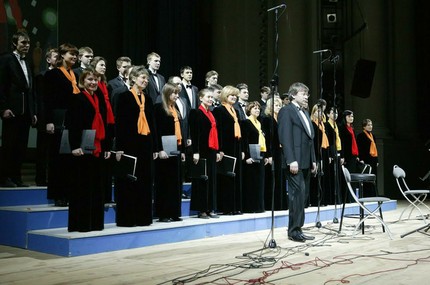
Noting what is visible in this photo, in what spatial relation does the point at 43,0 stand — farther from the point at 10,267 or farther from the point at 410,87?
the point at 410,87

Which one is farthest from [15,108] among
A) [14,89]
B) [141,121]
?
A: [141,121]

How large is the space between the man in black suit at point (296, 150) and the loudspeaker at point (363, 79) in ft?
19.9

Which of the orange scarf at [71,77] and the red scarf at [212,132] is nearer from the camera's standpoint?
the orange scarf at [71,77]

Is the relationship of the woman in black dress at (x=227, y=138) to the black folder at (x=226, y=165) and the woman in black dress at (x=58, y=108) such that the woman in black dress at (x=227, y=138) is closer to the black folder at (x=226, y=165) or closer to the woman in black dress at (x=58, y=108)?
the black folder at (x=226, y=165)

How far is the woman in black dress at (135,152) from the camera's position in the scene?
17.2 ft

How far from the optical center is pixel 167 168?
5723 mm

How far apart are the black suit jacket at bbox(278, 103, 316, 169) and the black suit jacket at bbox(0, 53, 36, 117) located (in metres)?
2.72

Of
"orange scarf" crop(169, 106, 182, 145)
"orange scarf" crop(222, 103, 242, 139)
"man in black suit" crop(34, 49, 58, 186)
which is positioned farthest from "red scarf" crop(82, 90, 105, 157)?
"orange scarf" crop(222, 103, 242, 139)

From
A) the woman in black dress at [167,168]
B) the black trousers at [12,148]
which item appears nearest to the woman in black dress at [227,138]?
the woman in black dress at [167,168]

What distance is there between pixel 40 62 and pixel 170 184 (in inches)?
165

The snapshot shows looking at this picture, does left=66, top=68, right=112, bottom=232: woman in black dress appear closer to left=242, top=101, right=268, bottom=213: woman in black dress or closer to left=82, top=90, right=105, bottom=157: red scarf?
left=82, top=90, right=105, bottom=157: red scarf

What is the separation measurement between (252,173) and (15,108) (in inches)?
117

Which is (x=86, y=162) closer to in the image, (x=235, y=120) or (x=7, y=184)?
(x=7, y=184)

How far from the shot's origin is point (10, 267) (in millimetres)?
4098
